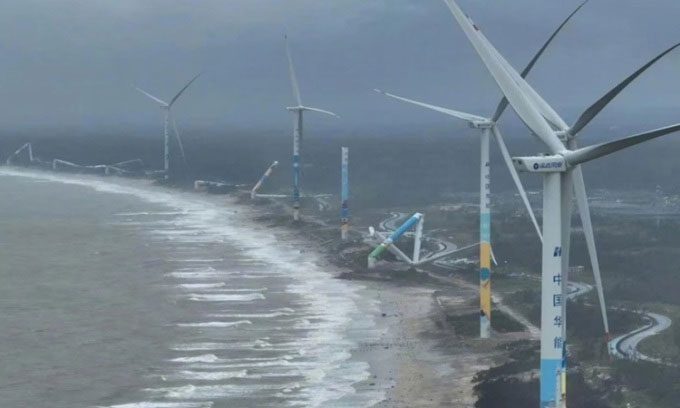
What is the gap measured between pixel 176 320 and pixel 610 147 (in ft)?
97.4

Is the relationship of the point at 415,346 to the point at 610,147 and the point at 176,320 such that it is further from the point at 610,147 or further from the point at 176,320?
the point at 610,147

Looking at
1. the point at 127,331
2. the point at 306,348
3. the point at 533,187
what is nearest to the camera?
the point at 306,348

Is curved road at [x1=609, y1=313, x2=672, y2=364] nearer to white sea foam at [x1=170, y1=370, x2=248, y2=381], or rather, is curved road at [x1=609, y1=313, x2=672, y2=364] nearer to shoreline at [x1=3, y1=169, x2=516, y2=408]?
shoreline at [x1=3, y1=169, x2=516, y2=408]

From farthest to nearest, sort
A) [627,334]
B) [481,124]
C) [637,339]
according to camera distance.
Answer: [627,334], [637,339], [481,124]

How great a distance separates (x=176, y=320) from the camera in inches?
2009

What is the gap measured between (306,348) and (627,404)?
14244mm

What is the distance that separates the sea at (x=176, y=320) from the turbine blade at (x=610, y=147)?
1345 centimetres

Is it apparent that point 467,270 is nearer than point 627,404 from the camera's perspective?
No

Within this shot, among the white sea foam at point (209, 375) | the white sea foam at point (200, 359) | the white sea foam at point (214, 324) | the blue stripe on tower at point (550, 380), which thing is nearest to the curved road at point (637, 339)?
the white sea foam at point (209, 375)

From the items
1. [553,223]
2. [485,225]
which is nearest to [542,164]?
[553,223]

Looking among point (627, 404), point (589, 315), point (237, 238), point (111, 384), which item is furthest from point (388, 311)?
point (237, 238)

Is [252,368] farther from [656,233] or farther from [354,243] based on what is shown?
[656,233]

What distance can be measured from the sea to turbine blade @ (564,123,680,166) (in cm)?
1345

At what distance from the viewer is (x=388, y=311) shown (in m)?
53.0
